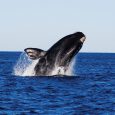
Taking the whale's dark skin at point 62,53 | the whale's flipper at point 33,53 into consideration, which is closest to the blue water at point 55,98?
the whale's dark skin at point 62,53

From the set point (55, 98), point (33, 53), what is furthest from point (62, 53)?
point (55, 98)

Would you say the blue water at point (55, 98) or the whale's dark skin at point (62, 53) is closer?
the blue water at point (55, 98)

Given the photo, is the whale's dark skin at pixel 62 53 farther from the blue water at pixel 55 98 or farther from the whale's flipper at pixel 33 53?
the blue water at pixel 55 98

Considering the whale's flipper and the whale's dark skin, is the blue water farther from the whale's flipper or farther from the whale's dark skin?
the whale's flipper

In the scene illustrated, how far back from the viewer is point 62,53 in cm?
3381

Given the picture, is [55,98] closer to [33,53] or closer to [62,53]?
[33,53]

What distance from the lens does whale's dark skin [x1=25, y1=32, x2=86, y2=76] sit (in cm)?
3328

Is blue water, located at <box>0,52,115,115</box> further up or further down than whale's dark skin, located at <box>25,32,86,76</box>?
further down

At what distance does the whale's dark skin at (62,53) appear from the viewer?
33.3m

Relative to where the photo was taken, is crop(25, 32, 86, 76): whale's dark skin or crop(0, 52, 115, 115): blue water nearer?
crop(0, 52, 115, 115): blue water

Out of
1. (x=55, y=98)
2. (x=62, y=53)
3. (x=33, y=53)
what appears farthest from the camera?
(x=62, y=53)

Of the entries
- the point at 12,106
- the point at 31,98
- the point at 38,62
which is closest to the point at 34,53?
the point at 38,62

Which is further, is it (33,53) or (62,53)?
(62,53)

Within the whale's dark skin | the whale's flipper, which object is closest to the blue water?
the whale's dark skin
